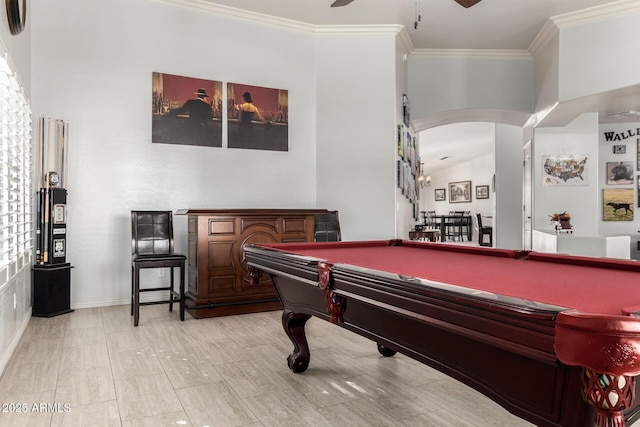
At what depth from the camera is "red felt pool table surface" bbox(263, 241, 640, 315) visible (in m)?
1.33

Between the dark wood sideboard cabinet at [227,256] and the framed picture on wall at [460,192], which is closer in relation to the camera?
the dark wood sideboard cabinet at [227,256]

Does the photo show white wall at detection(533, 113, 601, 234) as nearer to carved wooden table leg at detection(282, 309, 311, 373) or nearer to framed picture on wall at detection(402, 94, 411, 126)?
framed picture on wall at detection(402, 94, 411, 126)

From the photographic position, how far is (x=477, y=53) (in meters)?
6.83

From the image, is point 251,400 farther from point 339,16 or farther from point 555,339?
point 339,16

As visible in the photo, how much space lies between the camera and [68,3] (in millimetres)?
4711

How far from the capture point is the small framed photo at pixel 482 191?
1549 centimetres

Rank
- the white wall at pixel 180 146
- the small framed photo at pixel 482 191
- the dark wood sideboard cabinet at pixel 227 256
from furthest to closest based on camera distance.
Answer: the small framed photo at pixel 482 191, the white wall at pixel 180 146, the dark wood sideboard cabinet at pixel 227 256

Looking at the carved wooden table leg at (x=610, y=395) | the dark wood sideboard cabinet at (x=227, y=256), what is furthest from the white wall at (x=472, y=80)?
the carved wooden table leg at (x=610, y=395)

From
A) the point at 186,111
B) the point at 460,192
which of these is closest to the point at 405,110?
the point at 186,111

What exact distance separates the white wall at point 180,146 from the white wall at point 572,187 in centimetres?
273

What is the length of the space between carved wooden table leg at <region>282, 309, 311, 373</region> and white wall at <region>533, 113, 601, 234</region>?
546cm

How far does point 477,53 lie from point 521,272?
5.82m

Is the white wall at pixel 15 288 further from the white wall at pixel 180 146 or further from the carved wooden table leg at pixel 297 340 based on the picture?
the carved wooden table leg at pixel 297 340

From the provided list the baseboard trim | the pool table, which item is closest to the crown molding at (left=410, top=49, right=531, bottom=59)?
the pool table
